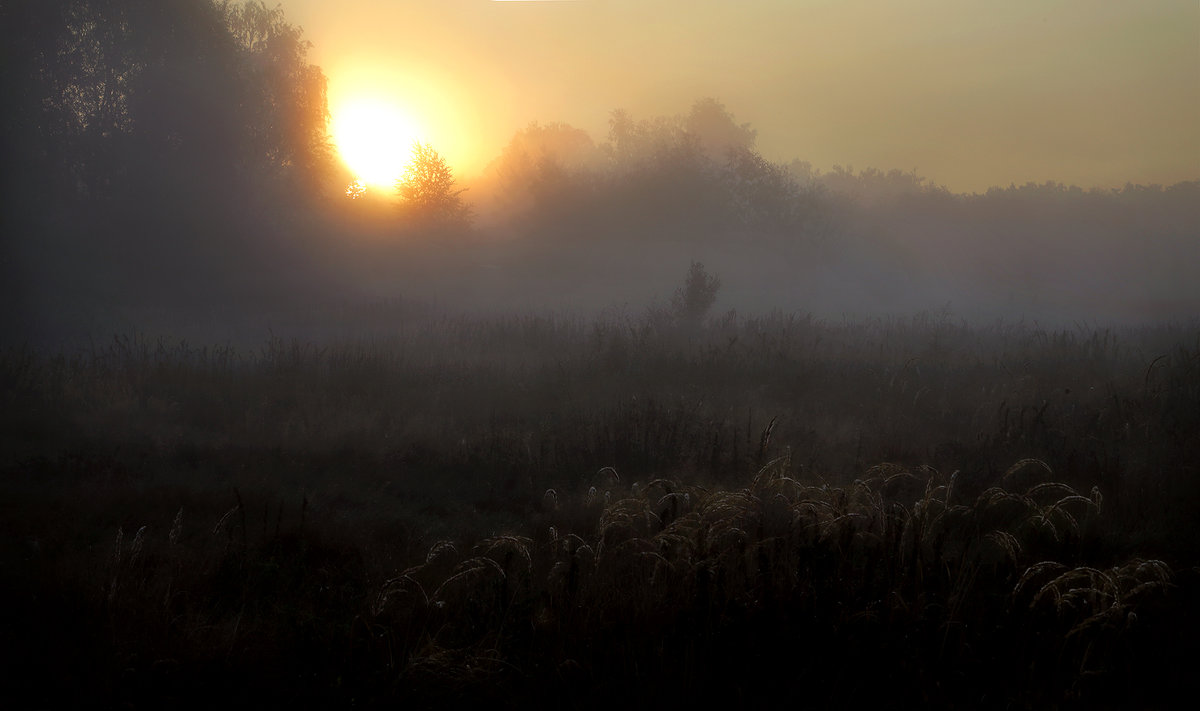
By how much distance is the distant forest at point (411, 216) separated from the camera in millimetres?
18359

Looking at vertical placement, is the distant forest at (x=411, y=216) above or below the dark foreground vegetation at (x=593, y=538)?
above

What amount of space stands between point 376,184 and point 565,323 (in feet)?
59.4

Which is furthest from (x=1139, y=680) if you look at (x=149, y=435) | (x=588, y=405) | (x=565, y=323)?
(x=565, y=323)

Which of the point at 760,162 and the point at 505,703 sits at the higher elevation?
the point at 760,162

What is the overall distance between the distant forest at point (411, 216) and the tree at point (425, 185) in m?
0.48

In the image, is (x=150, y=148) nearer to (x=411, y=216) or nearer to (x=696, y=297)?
(x=411, y=216)

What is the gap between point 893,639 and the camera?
3244 mm

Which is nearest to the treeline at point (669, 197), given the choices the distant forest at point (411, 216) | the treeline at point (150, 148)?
the distant forest at point (411, 216)

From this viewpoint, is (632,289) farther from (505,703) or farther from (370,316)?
(505,703)

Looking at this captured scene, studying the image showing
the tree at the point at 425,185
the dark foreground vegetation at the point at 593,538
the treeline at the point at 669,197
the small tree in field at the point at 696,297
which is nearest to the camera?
the dark foreground vegetation at the point at 593,538

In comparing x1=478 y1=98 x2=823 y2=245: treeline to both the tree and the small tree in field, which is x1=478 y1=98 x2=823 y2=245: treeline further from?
the small tree in field

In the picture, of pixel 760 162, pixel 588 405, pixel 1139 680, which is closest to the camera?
pixel 1139 680

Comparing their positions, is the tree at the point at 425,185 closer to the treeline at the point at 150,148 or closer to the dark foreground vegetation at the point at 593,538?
the treeline at the point at 150,148

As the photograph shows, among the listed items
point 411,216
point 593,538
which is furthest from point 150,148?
point 593,538
